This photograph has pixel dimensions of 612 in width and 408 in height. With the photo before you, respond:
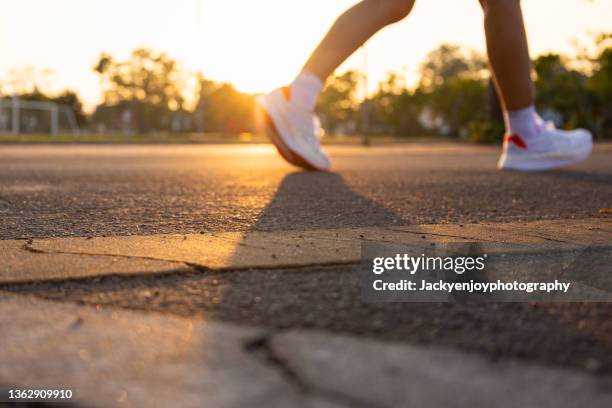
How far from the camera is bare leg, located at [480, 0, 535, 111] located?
366 cm

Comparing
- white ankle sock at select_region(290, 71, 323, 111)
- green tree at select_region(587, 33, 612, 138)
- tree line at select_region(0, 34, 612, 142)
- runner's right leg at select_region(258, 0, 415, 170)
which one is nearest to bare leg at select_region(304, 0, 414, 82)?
runner's right leg at select_region(258, 0, 415, 170)

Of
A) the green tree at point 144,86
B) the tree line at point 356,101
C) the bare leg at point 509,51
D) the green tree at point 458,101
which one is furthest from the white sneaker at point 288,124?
the green tree at point 144,86

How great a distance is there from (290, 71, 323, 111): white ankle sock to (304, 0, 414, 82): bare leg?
0.36 feet

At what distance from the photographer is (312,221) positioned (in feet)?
7.61

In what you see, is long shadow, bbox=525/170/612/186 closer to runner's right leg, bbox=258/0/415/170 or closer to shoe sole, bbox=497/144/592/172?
shoe sole, bbox=497/144/592/172

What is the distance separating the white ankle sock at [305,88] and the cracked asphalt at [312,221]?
1.44ft

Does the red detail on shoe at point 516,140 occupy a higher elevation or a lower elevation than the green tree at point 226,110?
lower

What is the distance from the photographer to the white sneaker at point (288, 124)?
3957mm

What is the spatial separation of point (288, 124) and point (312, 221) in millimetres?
1763

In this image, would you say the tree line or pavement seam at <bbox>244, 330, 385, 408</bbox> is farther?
A: the tree line

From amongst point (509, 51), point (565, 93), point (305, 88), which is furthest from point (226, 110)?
point (509, 51)

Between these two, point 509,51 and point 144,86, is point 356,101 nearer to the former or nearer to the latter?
point 144,86

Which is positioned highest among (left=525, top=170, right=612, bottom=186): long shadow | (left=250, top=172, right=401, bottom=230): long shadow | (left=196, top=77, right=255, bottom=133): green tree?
(left=196, top=77, right=255, bottom=133): green tree

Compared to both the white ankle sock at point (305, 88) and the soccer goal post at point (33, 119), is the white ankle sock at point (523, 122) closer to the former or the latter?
the white ankle sock at point (305, 88)
